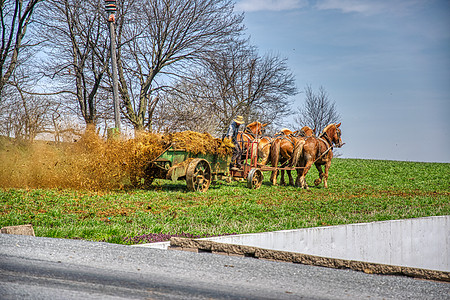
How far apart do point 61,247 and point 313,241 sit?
16.4 ft

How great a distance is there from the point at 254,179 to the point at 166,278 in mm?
12534

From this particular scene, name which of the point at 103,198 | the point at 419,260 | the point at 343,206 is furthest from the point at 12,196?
the point at 419,260

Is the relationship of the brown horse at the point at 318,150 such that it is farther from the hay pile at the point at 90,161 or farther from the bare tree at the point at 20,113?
the bare tree at the point at 20,113

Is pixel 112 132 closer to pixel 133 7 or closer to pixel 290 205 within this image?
pixel 290 205

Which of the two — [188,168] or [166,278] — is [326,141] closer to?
[188,168]

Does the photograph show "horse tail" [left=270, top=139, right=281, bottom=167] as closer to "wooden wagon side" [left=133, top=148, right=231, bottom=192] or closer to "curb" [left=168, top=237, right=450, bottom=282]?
"wooden wagon side" [left=133, top=148, right=231, bottom=192]

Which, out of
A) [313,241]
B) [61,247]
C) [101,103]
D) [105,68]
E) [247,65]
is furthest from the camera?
[247,65]

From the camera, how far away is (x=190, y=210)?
38.3 ft

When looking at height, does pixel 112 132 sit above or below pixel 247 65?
below

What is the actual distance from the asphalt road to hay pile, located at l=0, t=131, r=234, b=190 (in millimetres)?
8100

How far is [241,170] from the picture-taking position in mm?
17547

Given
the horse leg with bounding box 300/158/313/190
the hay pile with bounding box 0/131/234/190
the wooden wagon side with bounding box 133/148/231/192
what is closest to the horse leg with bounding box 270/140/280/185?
the horse leg with bounding box 300/158/313/190

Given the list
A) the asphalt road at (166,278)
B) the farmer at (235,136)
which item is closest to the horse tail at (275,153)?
the farmer at (235,136)

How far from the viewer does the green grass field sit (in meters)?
9.07
